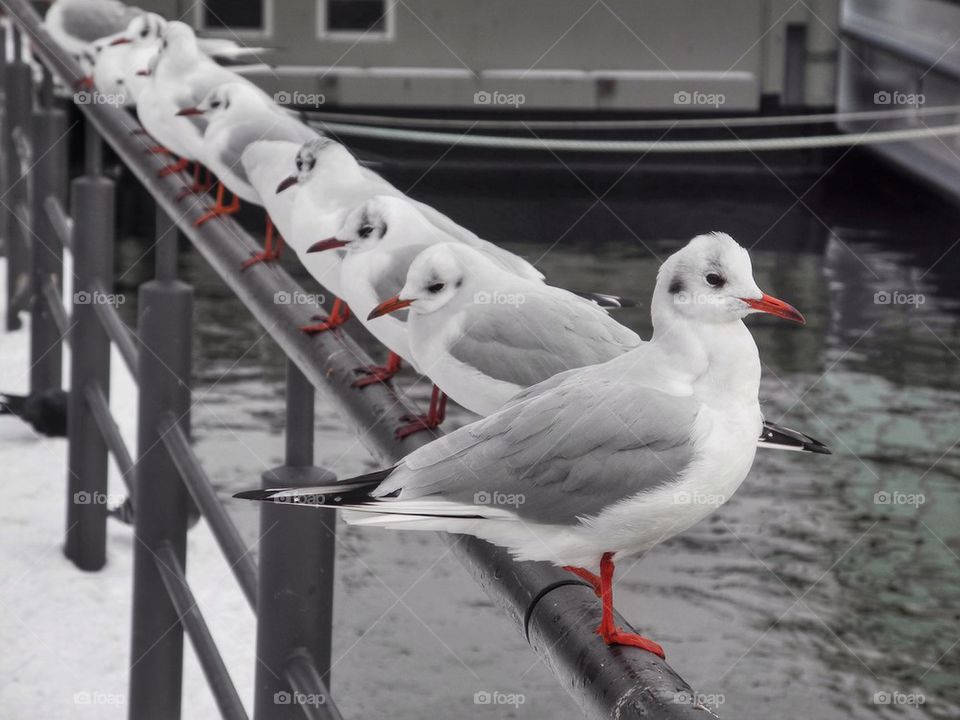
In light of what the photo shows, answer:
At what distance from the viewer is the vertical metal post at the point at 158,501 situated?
148 centimetres

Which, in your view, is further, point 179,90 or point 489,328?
point 179,90

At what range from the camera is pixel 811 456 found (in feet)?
12.0

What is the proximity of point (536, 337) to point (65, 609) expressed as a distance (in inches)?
40.3

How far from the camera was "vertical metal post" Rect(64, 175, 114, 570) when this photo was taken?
2037 mm

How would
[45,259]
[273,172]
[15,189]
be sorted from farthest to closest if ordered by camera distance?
[15,189] < [45,259] < [273,172]

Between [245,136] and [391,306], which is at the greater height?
[245,136]

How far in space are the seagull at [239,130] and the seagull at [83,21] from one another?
3.62 ft

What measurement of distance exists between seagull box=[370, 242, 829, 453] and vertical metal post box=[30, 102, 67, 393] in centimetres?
160

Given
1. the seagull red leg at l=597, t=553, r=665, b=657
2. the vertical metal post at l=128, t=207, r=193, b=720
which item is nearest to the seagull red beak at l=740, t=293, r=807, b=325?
the seagull red leg at l=597, t=553, r=665, b=657

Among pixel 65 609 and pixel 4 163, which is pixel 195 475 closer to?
pixel 65 609

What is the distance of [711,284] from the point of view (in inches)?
32.8

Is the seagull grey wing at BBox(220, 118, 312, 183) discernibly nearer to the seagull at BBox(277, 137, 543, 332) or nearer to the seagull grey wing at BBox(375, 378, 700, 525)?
the seagull at BBox(277, 137, 543, 332)

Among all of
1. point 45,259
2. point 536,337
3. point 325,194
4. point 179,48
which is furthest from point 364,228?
point 45,259

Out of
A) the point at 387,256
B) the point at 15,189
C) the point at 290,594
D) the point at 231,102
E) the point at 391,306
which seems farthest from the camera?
the point at 15,189
